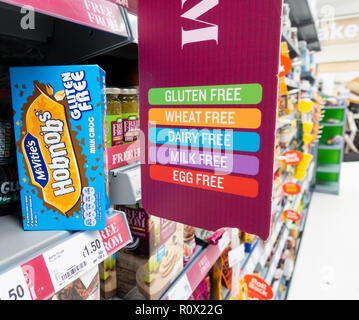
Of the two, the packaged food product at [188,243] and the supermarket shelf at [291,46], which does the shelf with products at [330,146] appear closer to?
the supermarket shelf at [291,46]

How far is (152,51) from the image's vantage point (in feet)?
2.18

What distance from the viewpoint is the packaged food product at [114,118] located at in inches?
29.9

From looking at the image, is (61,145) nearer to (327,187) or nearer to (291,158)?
(291,158)

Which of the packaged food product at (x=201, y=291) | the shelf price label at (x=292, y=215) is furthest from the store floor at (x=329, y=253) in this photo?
the packaged food product at (x=201, y=291)

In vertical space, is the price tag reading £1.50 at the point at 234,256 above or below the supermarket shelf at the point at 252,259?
above

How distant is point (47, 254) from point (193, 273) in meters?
0.69

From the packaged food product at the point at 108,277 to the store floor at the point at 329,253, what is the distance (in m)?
2.73

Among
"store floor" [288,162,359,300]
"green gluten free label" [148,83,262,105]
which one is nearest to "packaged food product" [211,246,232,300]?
"green gluten free label" [148,83,262,105]

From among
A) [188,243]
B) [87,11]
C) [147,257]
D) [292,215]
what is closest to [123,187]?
[147,257]

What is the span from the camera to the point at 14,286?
48cm

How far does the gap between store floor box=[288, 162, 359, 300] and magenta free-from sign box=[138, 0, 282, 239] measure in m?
3.00

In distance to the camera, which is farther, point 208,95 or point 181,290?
point 181,290
